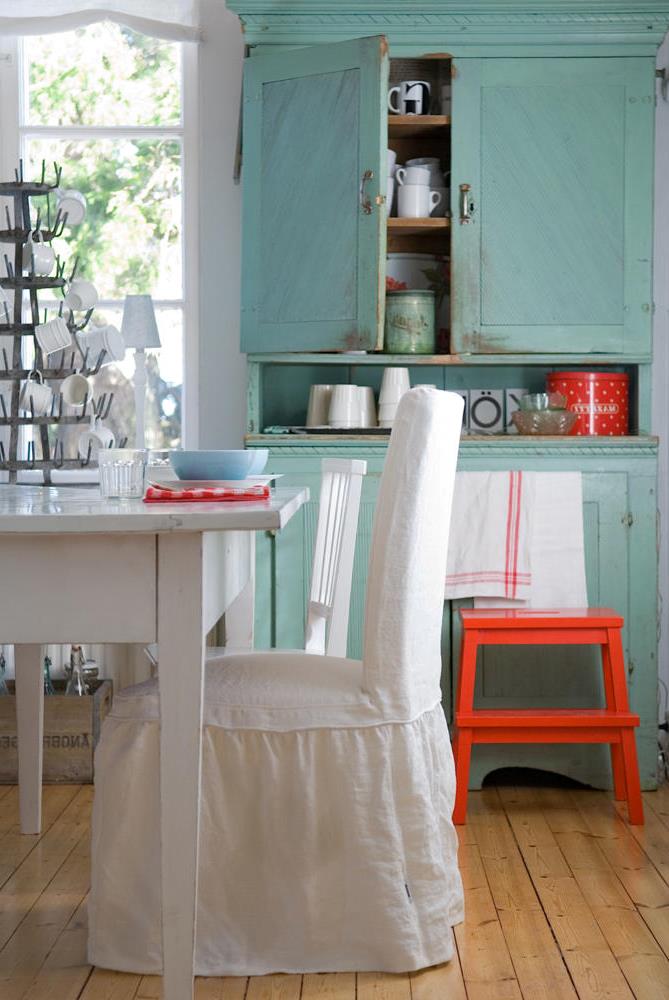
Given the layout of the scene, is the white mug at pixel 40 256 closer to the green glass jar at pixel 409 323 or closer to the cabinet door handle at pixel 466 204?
the green glass jar at pixel 409 323

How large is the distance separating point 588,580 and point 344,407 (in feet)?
2.61

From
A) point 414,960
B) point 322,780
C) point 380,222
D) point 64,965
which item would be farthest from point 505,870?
point 380,222

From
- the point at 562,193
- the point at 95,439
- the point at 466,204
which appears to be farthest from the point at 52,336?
the point at 562,193

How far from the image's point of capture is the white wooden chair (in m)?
2.36

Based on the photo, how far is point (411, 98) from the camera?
323 centimetres

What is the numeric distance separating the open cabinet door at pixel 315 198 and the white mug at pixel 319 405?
0.25 meters

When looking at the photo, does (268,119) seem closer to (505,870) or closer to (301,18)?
(301,18)

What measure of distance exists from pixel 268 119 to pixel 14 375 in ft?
3.06

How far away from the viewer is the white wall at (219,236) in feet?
11.5

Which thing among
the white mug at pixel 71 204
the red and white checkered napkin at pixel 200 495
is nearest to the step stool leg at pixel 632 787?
the red and white checkered napkin at pixel 200 495

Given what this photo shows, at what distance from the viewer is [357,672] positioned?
195 cm

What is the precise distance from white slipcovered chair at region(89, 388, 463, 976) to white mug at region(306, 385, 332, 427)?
4.60ft

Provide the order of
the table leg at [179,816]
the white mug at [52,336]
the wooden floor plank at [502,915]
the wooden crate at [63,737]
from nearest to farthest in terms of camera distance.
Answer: the table leg at [179,816] < the wooden floor plank at [502,915] < the white mug at [52,336] < the wooden crate at [63,737]

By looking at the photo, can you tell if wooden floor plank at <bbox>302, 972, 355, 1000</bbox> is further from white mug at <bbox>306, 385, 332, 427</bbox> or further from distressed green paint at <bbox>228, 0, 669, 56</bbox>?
distressed green paint at <bbox>228, 0, 669, 56</bbox>
